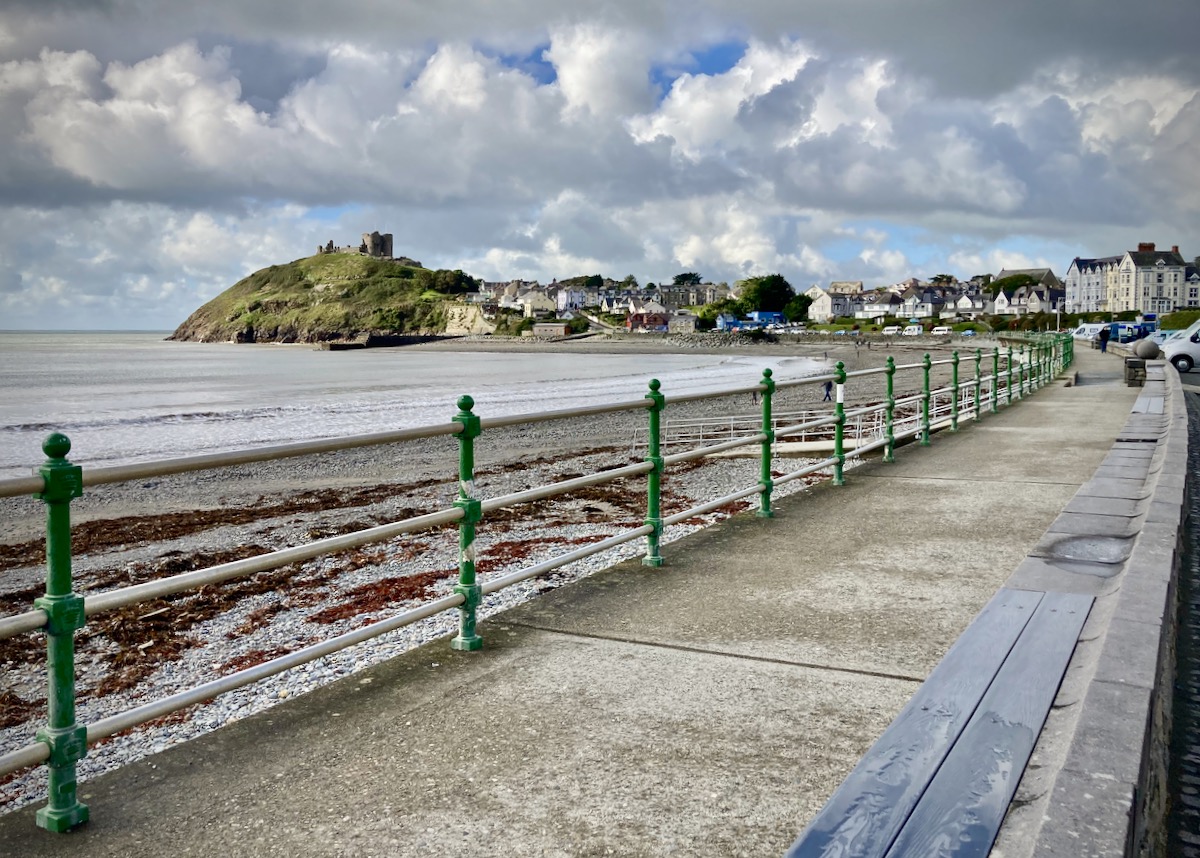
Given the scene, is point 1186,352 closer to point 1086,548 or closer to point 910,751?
point 1086,548

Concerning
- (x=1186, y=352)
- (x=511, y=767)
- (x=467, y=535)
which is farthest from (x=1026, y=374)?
(x=511, y=767)

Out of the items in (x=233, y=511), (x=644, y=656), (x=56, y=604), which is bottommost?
(x=233, y=511)

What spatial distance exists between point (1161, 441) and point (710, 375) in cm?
5586

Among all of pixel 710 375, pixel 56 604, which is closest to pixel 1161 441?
pixel 56 604

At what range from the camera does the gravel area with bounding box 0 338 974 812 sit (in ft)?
21.7

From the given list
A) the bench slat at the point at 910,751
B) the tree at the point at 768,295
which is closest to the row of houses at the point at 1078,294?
the tree at the point at 768,295

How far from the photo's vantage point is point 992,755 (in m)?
3.27

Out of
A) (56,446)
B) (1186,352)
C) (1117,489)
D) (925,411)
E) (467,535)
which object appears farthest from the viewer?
(1186,352)

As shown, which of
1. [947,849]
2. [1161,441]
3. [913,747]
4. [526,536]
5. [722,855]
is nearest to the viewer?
[947,849]

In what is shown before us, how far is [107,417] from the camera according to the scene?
4000 cm

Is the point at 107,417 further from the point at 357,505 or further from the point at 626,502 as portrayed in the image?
the point at 626,502

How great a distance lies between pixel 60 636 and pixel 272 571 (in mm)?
7663

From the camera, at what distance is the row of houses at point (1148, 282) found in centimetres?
13412

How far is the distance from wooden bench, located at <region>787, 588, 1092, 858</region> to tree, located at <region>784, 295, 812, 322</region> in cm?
18391
